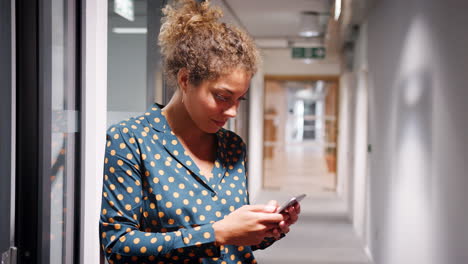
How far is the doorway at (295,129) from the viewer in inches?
462

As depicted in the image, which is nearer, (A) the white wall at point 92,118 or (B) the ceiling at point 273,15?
(A) the white wall at point 92,118

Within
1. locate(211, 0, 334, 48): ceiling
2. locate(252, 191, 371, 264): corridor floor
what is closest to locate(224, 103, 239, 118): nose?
locate(211, 0, 334, 48): ceiling

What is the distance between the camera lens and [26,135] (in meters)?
1.90

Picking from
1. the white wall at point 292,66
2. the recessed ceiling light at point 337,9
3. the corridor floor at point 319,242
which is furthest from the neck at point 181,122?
the white wall at point 292,66

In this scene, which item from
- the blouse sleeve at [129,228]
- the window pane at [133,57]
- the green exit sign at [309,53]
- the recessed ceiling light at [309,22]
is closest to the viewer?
the blouse sleeve at [129,228]

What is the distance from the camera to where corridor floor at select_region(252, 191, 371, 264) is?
5750 millimetres

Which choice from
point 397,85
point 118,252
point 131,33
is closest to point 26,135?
point 118,252

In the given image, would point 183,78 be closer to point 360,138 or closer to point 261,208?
point 261,208

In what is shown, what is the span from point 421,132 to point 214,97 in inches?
91.5

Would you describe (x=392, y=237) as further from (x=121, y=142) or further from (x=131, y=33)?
(x=121, y=142)

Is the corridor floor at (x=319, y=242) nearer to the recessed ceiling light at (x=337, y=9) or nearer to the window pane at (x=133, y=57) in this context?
the recessed ceiling light at (x=337, y=9)

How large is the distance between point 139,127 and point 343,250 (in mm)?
5364

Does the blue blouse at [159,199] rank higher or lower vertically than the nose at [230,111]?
lower

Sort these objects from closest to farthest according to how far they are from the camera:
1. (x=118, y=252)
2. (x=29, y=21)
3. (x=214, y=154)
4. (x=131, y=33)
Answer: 1. (x=118, y=252)
2. (x=214, y=154)
3. (x=29, y=21)
4. (x=131, y=33)
